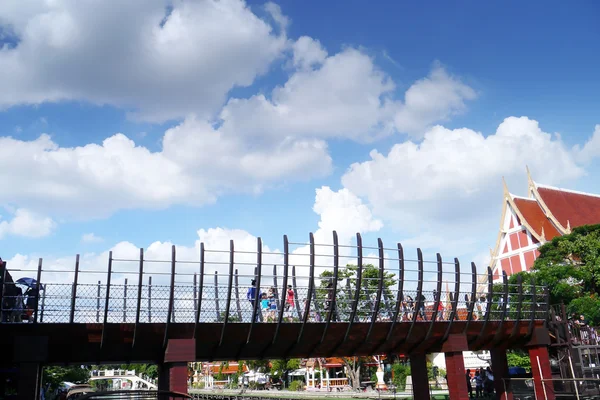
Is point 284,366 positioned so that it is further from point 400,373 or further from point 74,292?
point 74,292

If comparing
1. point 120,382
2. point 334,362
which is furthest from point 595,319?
point 120,382

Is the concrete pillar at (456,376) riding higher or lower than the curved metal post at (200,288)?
lower

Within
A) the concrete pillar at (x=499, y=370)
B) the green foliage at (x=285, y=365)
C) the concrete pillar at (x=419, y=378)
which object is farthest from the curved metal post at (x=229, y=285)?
the green foliage at (x=285, y=365)

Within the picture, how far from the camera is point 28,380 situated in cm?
1416

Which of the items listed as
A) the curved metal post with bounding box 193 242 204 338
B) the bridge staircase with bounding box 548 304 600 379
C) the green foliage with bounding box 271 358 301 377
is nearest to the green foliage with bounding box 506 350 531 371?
the bridge staircase with bounding box 548 304 600 379

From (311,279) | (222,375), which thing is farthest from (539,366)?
(222,375)

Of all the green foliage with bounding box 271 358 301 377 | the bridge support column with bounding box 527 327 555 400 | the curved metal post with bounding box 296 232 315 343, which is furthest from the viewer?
the green foliage with bounding box 271 358 301 377

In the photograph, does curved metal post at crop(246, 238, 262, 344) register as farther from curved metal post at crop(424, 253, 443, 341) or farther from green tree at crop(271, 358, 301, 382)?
green tree at crop(271, 358, 301, 382)

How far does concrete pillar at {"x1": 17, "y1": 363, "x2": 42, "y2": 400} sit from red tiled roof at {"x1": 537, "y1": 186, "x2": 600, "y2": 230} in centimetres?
4807

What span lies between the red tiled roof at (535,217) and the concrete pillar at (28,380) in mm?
47018

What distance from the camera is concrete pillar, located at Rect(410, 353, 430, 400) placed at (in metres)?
19.5

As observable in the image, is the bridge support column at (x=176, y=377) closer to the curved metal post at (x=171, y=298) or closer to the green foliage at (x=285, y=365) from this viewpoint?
the curved metal post at (x=171, y=298)

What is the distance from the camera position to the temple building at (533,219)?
52.2 meters

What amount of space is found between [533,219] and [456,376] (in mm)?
38587
